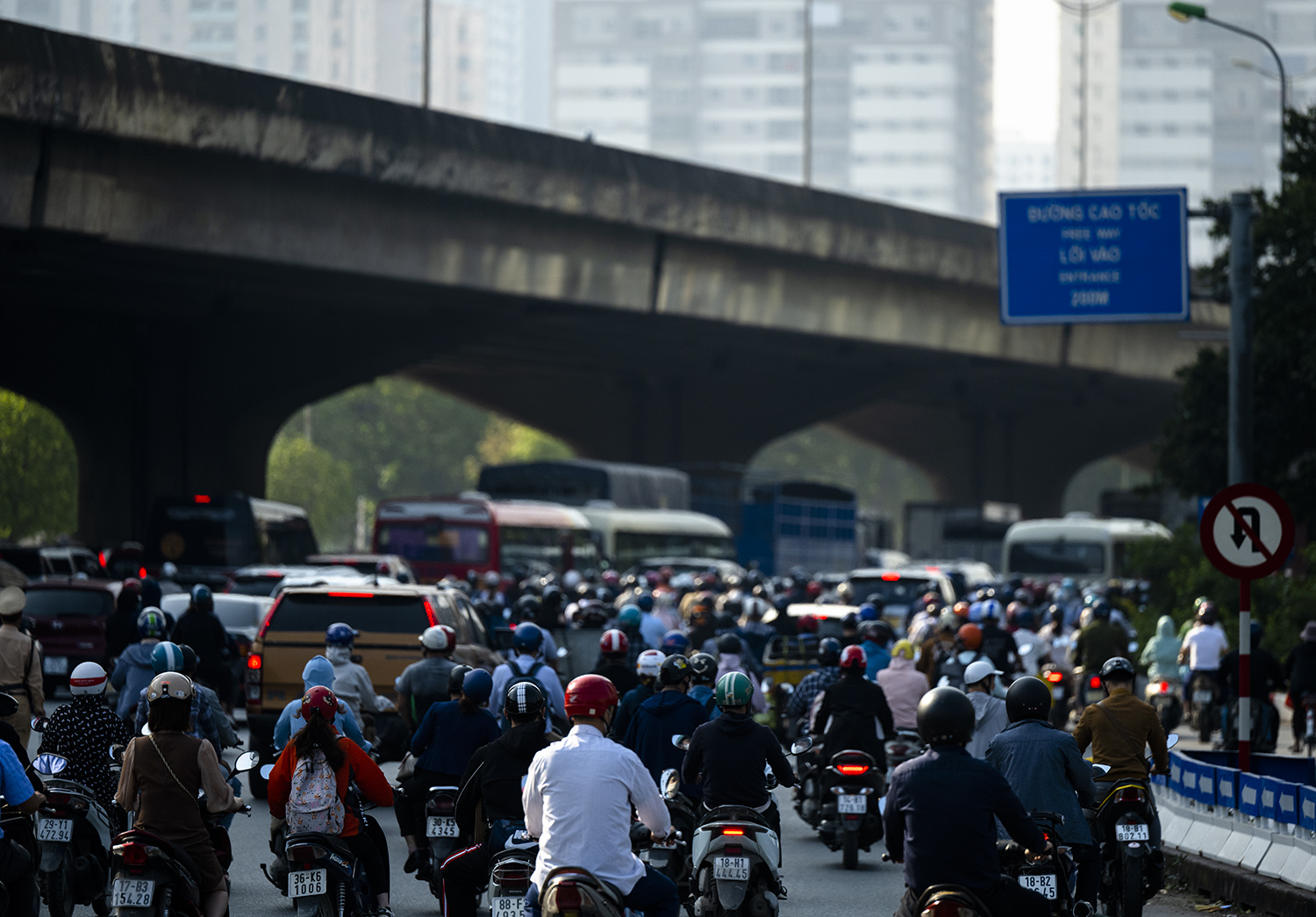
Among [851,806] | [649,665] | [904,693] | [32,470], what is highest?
[32,470]

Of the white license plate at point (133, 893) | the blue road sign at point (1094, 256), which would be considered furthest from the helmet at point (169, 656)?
the blue road sign at point (1094, 256)

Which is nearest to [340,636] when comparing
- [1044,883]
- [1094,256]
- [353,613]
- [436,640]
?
[436,640]

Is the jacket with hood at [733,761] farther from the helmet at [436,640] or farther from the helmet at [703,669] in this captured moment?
the helmet at [436,640]

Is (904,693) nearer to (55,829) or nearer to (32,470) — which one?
(55,829)

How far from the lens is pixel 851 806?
12.9m

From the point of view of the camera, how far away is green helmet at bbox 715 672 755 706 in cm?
955

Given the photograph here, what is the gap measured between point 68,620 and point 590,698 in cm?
1825

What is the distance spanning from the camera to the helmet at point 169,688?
8125mm

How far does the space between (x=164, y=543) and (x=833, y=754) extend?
1033 inches

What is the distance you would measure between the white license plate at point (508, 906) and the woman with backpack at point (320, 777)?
99cm

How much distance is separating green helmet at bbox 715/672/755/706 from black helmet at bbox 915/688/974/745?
8.46 ft

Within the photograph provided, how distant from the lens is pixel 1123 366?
161ft

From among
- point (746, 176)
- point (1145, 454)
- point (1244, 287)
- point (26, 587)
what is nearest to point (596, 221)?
point (746, 176)

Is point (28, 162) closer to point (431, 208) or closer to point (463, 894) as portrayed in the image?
point (431, 208)
